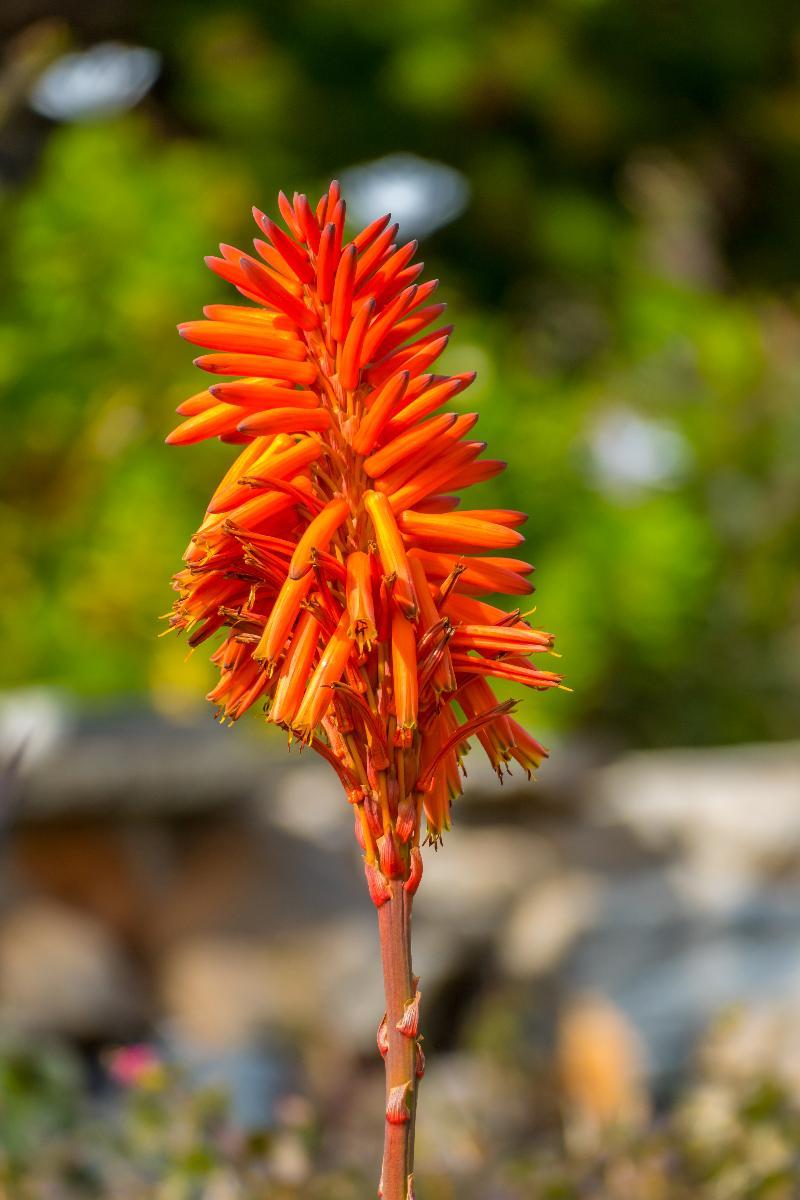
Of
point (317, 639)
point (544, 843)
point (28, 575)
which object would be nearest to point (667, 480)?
point (544, 843)

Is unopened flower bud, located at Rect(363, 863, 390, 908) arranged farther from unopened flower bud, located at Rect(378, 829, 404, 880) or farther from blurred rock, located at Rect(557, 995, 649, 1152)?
blurred rock, located at Rect(557, 995, 649, 1152)

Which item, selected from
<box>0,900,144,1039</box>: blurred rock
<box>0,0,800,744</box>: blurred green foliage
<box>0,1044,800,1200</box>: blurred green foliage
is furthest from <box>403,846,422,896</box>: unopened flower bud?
<box>0,0,800,744</box>: blurred green foliage

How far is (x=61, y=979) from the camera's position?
4168 millimetres

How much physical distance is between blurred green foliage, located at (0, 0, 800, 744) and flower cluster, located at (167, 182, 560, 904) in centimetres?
367

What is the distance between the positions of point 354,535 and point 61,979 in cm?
360

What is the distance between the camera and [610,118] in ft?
22.5

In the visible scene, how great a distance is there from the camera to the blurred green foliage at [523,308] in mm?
5215

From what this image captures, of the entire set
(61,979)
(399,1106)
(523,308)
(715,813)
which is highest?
(523,308)

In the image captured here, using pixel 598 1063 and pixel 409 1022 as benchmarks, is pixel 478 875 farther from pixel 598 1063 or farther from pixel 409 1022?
pixel 409 1022

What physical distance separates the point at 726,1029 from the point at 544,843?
3357mm

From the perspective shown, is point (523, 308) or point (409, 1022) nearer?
point (409, 1022)

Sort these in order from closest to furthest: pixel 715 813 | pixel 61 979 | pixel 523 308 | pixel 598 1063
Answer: pixel 598 1063, pixel 61 979, pixel 715 813, pixel 523 308

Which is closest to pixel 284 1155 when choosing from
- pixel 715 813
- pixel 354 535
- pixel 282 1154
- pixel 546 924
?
pixel 282 1154

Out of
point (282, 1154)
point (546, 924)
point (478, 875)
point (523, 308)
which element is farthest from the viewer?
point (523, 308)
